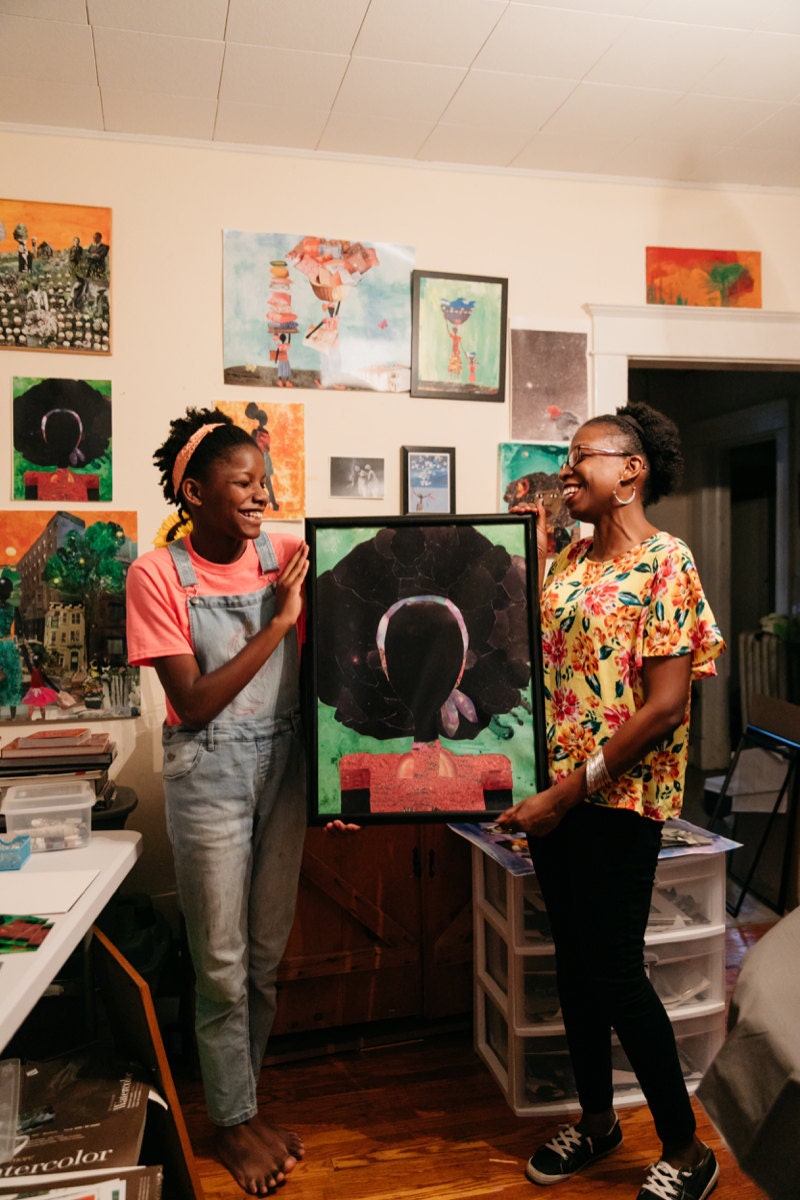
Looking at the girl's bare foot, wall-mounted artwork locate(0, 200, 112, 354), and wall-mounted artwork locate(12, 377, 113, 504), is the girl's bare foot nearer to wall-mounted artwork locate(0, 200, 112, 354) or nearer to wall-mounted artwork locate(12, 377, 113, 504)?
wall-mounted artwork locate(12, 377, 113, 504)

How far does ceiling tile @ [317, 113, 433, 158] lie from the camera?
8.20 ft

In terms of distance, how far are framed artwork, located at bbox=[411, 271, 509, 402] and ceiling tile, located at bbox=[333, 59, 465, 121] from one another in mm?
472

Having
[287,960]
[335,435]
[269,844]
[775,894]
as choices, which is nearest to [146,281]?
[335,435]

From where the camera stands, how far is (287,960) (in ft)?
7.57

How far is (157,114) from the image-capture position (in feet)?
7.95

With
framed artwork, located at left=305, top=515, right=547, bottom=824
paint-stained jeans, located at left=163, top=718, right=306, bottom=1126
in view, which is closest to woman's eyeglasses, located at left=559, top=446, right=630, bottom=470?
framed artwork, located at left=305, top=515, right=547, bottom=824

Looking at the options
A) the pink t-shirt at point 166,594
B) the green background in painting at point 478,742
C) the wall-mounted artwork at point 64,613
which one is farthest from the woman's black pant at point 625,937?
the wall-mounted artwork at point 64,613

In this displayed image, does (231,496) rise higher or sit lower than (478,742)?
higher

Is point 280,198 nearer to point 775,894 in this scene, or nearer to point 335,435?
point 335,435

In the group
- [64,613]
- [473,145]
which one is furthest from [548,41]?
[64,613]

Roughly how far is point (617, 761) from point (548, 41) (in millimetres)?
1759

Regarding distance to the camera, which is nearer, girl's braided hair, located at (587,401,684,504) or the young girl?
the young girl

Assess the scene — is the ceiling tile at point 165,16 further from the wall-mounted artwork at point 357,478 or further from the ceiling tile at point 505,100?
the wall-mounted artwork at point 357,478

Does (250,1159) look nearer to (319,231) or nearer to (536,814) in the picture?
(536,814)
